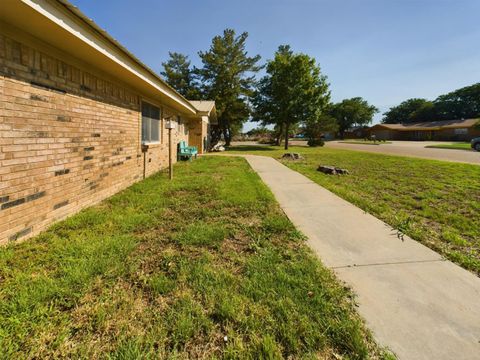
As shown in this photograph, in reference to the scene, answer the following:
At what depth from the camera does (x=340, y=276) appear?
2.36 metres

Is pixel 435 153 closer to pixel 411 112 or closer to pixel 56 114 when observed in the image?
pixel 56 114

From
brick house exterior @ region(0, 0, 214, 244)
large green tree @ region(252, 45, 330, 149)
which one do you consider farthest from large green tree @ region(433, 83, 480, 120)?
brick house exterior @ region(0, 0, 214, 244)

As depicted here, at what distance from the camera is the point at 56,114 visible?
340 cm

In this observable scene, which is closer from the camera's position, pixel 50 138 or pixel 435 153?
pixel 50 138

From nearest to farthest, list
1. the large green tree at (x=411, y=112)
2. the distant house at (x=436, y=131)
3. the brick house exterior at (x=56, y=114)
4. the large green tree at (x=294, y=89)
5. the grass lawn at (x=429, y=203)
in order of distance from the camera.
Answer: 1. the brick house exterior at (x=56, y=114)
2. the grass lawn at (x=429, y=203)
3. the large green tree at (x=294, y=89)
4. the distant house at (x=436, y=131)
5. the large green tree at (x=411, y=112)

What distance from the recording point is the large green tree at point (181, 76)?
3020 cm

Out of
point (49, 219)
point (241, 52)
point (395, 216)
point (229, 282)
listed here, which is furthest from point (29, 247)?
point (241, 52)

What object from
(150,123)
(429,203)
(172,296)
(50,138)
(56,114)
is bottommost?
(172,296)

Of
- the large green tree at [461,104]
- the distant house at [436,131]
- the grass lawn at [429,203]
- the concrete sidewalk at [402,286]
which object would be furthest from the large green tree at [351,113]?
the concrete sidewalk at [402,286]

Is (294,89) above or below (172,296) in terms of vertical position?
above

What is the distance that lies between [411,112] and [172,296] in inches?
3683

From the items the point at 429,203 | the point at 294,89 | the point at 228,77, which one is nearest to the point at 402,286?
the point at 429,203

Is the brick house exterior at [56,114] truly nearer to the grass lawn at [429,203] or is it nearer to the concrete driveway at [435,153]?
the grass lawn at [429,203]

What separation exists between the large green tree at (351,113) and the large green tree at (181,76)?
1822 inches
